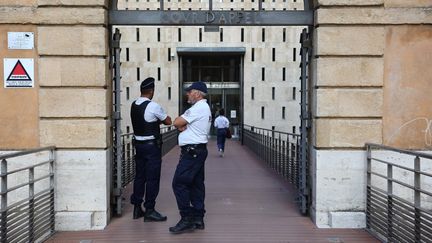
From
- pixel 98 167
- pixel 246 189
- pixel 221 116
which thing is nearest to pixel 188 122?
pixel 98 167

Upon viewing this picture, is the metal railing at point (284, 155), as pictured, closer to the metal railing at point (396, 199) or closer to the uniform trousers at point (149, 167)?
the metal railing at point (396, 199)

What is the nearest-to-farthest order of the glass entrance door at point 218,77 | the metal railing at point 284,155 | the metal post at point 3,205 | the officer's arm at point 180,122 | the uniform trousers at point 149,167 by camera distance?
1. the metal post at point 3,205
2. the officer's arm at point 180,122
3. the uniform trousers at point 149,167
4. the metal railing at point 284,155
5. the glass entrance door at point 218,77

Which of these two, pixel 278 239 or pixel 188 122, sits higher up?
pixel 188 122

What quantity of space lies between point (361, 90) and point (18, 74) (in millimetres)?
4795

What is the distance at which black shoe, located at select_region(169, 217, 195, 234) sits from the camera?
655 cm

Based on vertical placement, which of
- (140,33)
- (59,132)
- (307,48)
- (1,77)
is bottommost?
(59,132)

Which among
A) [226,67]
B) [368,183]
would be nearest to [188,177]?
[368,183]

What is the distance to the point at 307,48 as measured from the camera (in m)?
7.45

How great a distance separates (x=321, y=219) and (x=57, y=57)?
4342mm

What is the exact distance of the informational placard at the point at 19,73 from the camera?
6875mm

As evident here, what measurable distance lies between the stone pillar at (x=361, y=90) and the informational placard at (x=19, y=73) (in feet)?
13.1

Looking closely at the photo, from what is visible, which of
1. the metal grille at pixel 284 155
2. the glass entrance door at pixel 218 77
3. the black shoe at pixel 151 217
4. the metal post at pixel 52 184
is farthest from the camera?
the glass entrance door at pixel 218 77

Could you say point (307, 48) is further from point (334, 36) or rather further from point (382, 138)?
point (382, 138)

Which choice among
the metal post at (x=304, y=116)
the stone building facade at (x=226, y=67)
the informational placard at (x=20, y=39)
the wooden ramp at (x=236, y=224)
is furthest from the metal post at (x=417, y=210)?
the stone building facade at (x=226, y=67)
